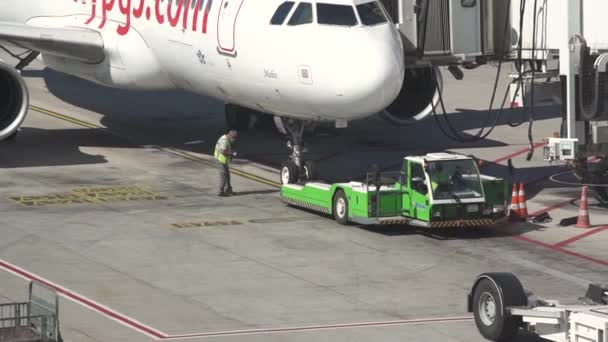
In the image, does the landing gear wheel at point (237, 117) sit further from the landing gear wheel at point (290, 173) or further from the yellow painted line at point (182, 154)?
the landing gear wheel at point (290, 173)

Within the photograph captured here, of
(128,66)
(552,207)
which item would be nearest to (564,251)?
(552,207)

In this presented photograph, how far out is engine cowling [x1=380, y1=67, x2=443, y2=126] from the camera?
117 ft

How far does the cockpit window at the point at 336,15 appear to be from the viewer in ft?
94.3

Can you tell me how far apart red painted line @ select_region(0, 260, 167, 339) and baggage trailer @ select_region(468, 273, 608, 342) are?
4568mm

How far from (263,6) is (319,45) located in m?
2.32

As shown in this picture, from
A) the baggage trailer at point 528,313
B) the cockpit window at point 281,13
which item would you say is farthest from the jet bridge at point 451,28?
the baggage trailer at point 528,313

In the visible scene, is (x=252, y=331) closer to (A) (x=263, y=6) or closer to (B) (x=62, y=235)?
(B) (x=62, y=235)

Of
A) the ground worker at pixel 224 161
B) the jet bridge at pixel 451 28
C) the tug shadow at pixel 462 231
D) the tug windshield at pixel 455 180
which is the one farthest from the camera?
the ground worker at pixel 224 161

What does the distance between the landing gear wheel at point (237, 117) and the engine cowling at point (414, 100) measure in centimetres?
538

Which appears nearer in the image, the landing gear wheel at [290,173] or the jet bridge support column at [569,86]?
the jet bridge support column at [569,86]

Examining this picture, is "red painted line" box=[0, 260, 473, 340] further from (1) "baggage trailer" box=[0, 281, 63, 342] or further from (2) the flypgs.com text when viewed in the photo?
(2) the flypgs.com text

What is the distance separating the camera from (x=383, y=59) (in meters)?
27.9

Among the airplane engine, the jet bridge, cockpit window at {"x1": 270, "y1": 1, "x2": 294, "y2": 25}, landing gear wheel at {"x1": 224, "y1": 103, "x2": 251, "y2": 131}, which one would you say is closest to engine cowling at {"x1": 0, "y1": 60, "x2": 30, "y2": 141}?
the airplane engine

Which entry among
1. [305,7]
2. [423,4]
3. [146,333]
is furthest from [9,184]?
[146,333]
